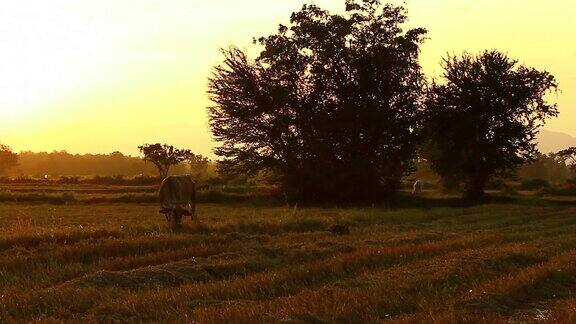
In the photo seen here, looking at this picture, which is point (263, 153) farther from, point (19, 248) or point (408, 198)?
point (19, 248)

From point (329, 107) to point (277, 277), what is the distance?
4172 centimetres

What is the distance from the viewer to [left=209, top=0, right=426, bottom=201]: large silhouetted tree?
2146 inches

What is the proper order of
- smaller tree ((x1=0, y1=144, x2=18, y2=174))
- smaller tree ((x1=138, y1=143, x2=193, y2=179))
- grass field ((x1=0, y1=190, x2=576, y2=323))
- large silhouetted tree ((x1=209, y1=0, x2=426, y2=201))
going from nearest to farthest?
grass field ((x1=0, y1=190, x2=576, y2=323))
large silhouetted tree ((x1=209, y1=0, x2=426, y2=201))
smaller tree ((x1=138, y1=143, x2=193, y2=179))
smaller tree ((x1=0, y1=144, x2=18, y2=174))

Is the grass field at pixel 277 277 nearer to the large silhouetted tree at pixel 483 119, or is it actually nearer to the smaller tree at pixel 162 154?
the large silhouetted tree at pixel 483 119

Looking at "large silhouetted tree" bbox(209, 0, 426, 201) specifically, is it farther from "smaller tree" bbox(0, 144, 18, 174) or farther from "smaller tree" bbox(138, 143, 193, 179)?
"smaller tree" bbox(0, 144, 18, 174)

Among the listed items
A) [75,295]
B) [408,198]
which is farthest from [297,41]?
[75,295]

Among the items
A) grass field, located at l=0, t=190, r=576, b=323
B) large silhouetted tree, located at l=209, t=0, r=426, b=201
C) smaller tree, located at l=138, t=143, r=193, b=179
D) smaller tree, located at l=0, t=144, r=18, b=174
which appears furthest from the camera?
smaller tree, located at l=0, t=144, r=18, b=174

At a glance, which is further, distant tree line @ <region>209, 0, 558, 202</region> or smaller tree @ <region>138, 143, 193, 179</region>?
smaller tree @ <region>138, 143, 193, 179</region>

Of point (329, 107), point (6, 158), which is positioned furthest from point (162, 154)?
point (6, 158)

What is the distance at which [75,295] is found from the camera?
40.0ft

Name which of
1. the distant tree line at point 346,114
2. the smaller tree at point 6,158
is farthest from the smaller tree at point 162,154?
the smaller tree at point 6,158

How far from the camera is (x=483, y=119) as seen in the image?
→ 189ft

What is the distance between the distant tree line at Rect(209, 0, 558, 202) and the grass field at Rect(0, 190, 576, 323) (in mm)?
29667

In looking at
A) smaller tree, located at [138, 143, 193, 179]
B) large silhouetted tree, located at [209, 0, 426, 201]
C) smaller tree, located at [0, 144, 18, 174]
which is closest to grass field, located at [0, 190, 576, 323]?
large silhouetted tree, located at [209, 0, 426, 201]
